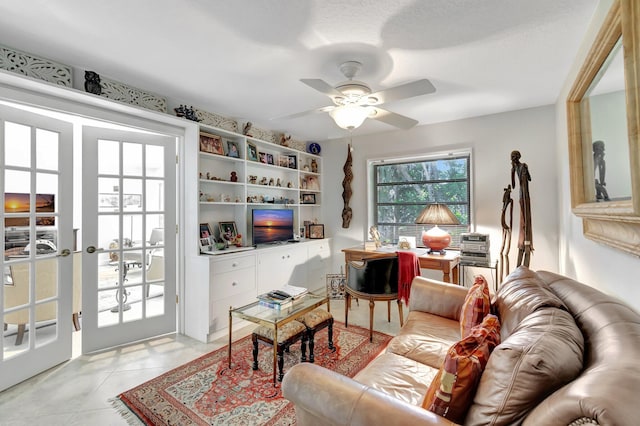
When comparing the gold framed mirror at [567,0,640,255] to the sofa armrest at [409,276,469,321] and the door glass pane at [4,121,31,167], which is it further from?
the door glass pane at [4,121,31,167]

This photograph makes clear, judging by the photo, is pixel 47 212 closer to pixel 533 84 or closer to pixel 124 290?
pixel 124 290

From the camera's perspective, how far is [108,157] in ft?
8.73

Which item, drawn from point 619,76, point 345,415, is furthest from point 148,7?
point 619,76

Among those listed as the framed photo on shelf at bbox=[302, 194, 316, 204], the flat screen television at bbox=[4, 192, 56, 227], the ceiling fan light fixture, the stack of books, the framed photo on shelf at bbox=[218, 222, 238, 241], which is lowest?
the stack of books

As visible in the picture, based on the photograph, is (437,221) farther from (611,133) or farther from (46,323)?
(46,323)

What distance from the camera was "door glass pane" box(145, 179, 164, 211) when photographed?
288cm

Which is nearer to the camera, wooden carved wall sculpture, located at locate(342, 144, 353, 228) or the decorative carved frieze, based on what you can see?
the decorative carved frieze

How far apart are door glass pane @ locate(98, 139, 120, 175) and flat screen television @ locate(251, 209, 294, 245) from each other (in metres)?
1.50

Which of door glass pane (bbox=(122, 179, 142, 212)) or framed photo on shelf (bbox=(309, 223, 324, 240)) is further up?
door glass pane (bbox=(122, 179, 142, 212))

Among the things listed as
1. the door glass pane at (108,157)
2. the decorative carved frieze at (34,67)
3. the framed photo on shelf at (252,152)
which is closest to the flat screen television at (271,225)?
the framed photo on shelf at (252,152)

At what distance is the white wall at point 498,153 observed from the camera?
3141mm

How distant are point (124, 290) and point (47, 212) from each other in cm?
92

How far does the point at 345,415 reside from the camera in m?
1.02

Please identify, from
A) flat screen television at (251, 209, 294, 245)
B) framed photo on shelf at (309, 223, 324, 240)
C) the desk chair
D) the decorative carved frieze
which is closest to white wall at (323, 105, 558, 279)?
framed photo on shelf at (309, 223, 324, 240)
